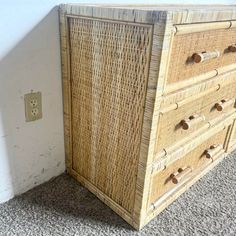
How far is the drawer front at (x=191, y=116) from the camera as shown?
820 mm

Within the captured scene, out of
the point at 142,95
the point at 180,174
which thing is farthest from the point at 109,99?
the point at 180,174

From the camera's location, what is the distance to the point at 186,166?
104 centimetres

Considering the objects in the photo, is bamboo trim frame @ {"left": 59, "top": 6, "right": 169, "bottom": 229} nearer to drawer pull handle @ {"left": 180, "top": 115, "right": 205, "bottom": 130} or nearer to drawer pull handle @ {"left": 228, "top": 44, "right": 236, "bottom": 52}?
drawer pull handle @ {"left": 180, "top": 115, "right": 205, "bottom": 130}

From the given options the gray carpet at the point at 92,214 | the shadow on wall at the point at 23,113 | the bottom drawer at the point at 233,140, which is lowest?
the gray carpet at the point at 92,214

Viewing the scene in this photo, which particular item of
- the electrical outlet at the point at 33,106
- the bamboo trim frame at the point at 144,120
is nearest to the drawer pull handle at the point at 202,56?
the bamboo trim frame at the point at 144,120

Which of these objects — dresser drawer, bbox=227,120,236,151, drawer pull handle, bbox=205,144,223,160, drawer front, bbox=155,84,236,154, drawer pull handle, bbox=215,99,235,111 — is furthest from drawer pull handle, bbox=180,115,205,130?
dresser drawer, bbox=227,120,236,151

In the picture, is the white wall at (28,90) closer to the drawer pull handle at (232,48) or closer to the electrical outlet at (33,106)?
the electrical outlet at (33,106)

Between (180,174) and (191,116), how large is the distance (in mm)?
227

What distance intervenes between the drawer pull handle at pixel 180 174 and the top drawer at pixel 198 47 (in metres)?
0.37

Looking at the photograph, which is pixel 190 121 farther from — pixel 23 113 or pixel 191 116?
Result: pixel 23 113

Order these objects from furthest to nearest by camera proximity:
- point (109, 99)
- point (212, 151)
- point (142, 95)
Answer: point (212, 151)
point (109, 99)
point (142, 95)

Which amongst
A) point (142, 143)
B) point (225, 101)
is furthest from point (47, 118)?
point (225, 101)

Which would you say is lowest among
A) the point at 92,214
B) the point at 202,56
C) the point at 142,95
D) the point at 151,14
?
the point at 92,214

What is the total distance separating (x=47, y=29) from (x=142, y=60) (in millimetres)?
370
